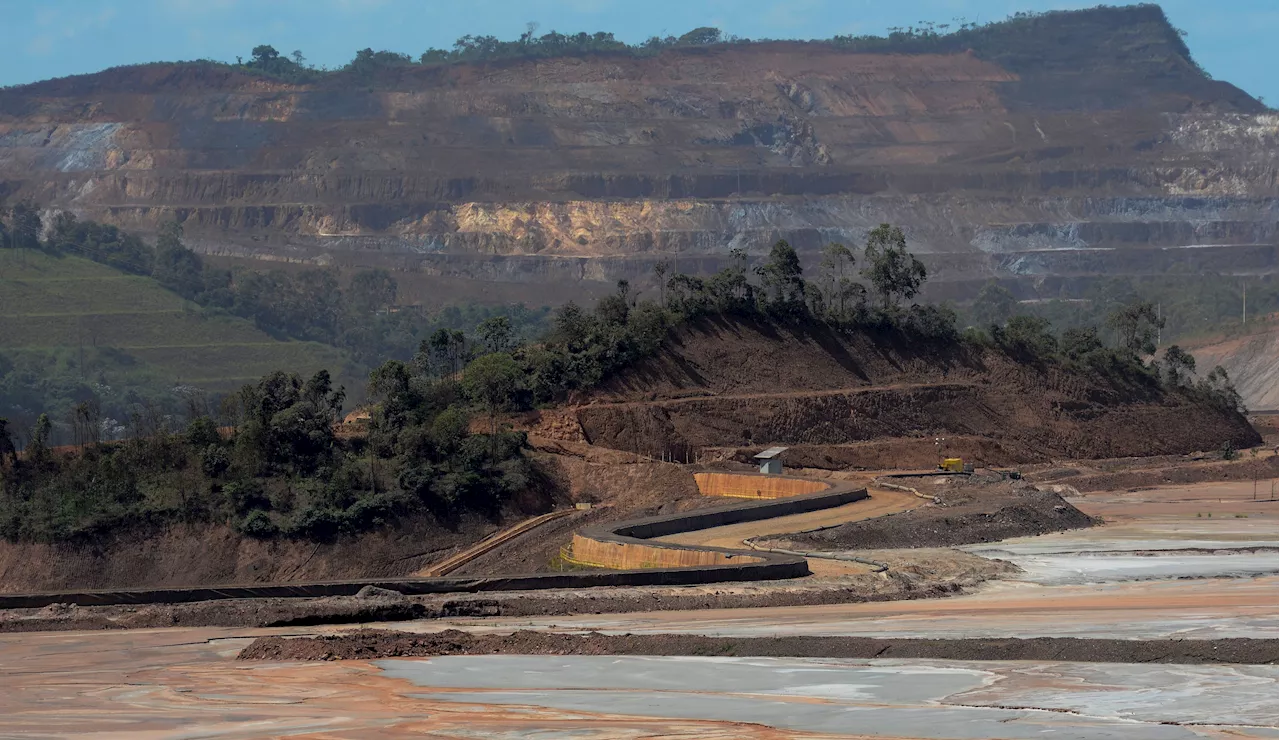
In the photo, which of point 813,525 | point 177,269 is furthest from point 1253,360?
point 177,269

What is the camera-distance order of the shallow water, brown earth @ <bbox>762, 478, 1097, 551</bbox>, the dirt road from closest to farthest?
1. the shallow water
2. the dirt road
3. brown earth @ <bbox>762, 478, 1097, 551</bbox>

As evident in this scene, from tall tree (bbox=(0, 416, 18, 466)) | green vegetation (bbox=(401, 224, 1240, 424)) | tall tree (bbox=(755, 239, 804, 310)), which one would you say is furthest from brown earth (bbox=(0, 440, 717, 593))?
tall tree (bbox=(755, 239, 804, 310))

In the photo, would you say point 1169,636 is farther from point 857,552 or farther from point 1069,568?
point 857,552

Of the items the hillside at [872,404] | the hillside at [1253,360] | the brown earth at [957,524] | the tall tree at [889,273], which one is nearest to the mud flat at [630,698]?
the brown earth at [957,524]

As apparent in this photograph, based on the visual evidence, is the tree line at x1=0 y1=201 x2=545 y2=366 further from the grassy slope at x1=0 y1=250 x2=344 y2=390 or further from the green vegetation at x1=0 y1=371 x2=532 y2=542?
the green vegetation at x1=0 y1=371 x2=532 y2=542

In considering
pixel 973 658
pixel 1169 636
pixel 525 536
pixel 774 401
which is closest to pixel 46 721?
pixel 973 658

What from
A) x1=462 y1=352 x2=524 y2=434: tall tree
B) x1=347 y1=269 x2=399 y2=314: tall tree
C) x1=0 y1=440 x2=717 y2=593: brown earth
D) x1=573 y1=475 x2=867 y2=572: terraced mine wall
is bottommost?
x1=0 y1=440 x2=717 y2=593: brown earth

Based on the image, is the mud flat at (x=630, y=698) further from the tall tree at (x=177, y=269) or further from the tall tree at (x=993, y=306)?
Result: the tall tree at (x=177, y=269)

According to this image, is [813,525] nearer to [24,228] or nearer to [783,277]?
[783,277]
